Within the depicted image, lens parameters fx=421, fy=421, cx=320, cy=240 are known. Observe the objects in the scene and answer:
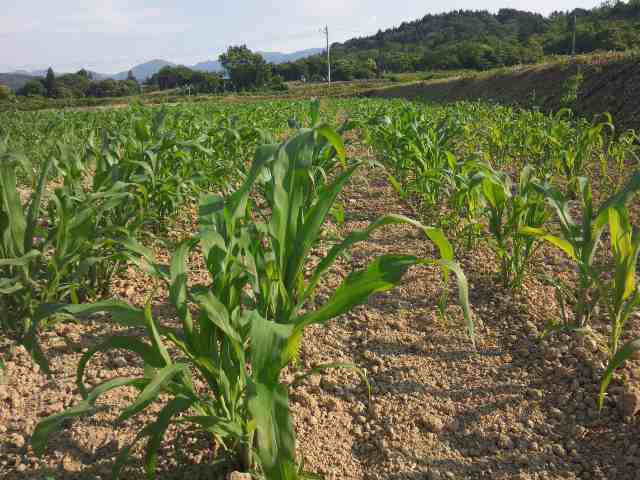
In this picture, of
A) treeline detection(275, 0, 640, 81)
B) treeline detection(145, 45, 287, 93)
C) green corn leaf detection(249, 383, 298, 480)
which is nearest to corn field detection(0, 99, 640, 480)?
green corn leaf detection(249, 383, 298, 480)

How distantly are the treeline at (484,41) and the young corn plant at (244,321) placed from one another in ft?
81.8

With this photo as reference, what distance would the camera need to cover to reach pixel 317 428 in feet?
4.42

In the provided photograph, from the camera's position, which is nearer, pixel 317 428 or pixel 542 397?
pixel 317 428

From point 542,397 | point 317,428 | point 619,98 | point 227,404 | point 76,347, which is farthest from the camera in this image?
point 619,98

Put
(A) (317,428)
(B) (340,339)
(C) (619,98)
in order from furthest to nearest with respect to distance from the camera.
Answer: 1. (C) (619,98)
2. (B) (340,339)
3. (A) (317,428)

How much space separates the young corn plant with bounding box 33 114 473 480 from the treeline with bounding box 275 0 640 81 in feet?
81.8

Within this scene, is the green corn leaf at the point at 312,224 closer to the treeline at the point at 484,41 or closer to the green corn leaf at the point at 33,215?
the green corn leaf at the point at 33,215

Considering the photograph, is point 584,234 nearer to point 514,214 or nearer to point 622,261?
point 622,261

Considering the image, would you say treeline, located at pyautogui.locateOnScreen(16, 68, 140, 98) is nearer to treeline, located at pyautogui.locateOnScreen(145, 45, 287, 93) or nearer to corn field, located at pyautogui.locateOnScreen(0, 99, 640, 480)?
treeline, located at pyautogui.locateOnScreen(145, 45, 287, 93)

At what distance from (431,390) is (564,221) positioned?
0.87 metres

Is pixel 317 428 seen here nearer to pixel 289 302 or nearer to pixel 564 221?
pixel 289 302

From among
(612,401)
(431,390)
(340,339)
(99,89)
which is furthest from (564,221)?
(99,89)

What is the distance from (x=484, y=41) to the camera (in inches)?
1939

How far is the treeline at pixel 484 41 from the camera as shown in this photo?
27984mm
